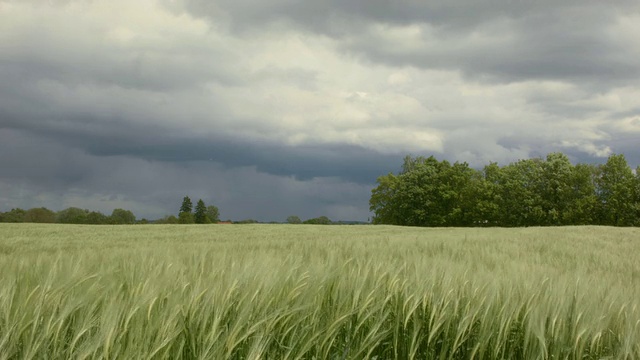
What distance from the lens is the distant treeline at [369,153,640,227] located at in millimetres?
48156

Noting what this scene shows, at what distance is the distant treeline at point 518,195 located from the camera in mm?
48156

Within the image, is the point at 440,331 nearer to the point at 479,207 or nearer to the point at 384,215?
the point at 479,207

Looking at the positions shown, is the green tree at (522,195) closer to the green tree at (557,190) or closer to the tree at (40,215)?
the green tree at (557,190)

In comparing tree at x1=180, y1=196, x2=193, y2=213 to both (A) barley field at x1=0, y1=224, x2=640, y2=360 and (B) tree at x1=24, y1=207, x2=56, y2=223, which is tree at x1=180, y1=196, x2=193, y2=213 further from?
(A) barley field at x1=0, y1=224, x2=640, y2=360

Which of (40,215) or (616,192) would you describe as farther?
(40,215)

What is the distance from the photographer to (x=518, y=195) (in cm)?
5250

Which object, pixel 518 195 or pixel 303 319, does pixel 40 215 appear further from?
pixel 303 319

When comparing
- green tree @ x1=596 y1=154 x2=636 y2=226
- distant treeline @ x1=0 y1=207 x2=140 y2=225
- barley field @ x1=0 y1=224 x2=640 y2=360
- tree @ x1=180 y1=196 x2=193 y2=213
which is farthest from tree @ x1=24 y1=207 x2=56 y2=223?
green tree @ x1=596 y1=154 x2=636 y2=226

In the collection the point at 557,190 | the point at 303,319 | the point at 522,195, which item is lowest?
the point at 303,319

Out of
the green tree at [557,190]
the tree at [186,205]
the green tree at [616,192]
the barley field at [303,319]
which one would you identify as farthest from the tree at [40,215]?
the green tree at [616,192]

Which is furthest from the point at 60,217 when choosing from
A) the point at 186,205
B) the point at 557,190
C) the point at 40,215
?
the point at 557,190

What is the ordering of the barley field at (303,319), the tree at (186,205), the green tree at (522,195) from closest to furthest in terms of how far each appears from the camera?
the barley field at (303,319), the green tree at (522,195), the tree at (186,205)

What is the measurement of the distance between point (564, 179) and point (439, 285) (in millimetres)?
55948

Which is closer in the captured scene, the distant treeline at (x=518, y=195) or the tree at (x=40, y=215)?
the distant treeline at (x=518, y=195)
